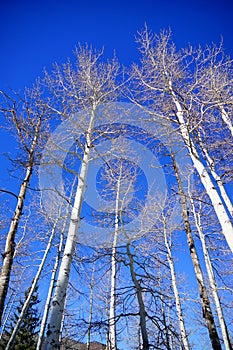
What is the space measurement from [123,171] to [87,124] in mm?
3421

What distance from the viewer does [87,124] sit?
271 inches

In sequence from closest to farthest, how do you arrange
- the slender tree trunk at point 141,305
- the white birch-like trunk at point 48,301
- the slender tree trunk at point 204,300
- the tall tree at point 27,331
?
1. the slender tree trunk at point 141,305
2. the slender tree trunk at point 204,300
3. the white birch-like trunk at point 48,301
4. the tall tree at point 27,331

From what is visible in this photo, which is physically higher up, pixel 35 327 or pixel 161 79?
pixel 161 79

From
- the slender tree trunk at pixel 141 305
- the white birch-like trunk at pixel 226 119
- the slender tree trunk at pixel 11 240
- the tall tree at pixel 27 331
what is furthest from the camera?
Answer: the tall tree at pixel 27 331

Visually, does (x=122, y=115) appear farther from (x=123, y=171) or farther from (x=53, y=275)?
(x=53, y=275)

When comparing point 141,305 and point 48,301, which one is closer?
point 141,305

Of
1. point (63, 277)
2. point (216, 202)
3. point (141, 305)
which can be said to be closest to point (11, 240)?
point (63, 277)

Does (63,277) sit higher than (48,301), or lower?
lower

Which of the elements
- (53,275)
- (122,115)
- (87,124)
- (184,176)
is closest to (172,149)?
(184,176)

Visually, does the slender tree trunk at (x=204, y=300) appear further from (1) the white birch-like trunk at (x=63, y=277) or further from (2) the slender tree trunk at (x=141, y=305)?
(1) the white birch-like trunk at (x=63, y=277)

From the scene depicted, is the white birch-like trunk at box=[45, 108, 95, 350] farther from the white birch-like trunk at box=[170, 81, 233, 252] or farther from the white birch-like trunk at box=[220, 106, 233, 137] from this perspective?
the white birch-like trunk at box=[220, 106, 233, 137]

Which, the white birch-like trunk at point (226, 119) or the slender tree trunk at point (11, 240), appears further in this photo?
the white birch-like trunk at point (226, 119)

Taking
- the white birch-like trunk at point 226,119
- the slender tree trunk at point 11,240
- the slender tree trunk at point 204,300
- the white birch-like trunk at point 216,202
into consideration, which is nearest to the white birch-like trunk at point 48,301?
the slender tree trunk at point 11,240

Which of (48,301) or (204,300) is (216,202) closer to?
(204,300)
